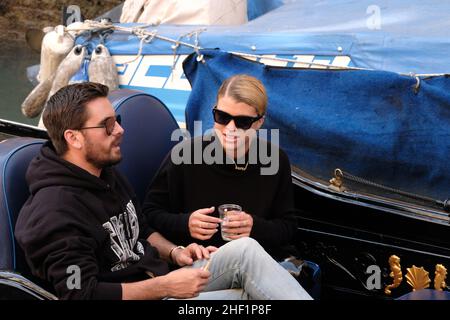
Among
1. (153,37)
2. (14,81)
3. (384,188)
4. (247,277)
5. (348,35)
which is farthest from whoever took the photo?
(14,81)

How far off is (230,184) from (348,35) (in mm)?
1162

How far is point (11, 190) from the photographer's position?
2008 millimetres

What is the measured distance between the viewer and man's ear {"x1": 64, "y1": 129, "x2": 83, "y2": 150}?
6.56 feet

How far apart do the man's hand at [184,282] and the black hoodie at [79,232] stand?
0.15 meters

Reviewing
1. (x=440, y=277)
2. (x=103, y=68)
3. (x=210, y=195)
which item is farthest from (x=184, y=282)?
(x=103, y=68)

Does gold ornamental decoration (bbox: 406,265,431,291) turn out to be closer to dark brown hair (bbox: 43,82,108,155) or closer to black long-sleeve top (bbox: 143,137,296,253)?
black long-sleeve top (bbox: 143,137,296,253)

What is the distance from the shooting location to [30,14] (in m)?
11.6

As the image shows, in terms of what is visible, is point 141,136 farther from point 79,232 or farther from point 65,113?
point 79,232

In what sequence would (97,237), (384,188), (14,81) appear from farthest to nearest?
(14,81) < (384,188) < (97,237)

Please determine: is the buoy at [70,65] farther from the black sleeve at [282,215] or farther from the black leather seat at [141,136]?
the black sleeve at [282,215]

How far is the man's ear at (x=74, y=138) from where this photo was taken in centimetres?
200

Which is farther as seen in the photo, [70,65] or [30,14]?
[30,14]

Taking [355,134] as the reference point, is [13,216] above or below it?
below

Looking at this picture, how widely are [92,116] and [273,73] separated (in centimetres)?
115
